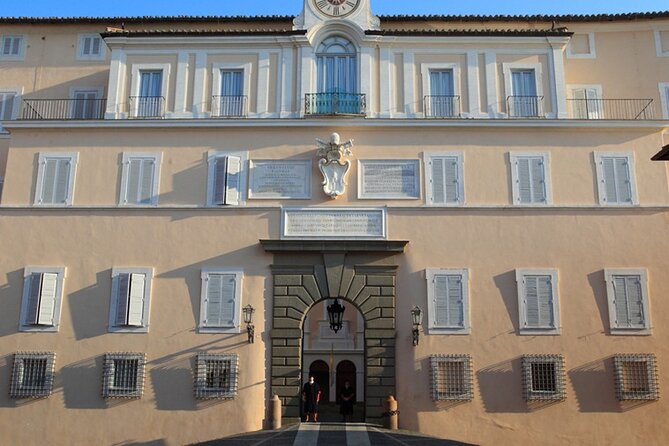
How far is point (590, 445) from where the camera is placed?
19.5 meters

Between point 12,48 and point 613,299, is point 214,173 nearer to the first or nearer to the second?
point 12,48

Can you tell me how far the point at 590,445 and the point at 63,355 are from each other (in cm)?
1457

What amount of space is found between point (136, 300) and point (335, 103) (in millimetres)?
8128

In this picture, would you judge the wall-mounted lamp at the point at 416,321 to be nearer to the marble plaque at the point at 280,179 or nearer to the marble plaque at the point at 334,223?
the marble plaque at the point at 334,223

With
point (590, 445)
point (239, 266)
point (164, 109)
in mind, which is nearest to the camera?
point (590, 445)

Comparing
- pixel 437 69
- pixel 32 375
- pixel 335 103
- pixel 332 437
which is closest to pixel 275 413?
pixel 332 437

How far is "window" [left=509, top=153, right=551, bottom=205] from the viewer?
832 inches

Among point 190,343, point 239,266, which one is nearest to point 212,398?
point 190,343

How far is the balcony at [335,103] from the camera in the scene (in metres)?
21.8

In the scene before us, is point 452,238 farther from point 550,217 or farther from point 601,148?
point 601,148

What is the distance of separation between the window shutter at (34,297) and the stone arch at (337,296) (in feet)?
21.3

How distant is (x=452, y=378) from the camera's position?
65.5ft

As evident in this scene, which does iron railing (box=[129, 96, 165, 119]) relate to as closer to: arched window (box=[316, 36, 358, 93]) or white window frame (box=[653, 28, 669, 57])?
arched window (box=[316, 36, 358, 93])

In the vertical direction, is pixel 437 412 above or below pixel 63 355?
below
